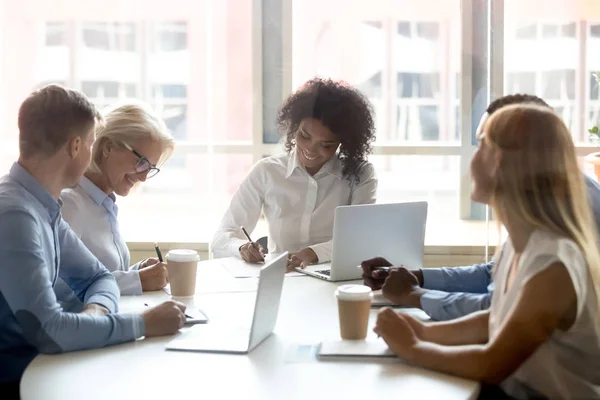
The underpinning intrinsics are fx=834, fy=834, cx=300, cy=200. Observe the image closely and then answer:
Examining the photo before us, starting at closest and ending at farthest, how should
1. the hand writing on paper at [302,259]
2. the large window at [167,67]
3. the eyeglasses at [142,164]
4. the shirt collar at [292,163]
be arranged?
the eyeglasses at [142,164] < the hand writing on paper at [302,259] < the shirt collar at [292,163] < the large window at [167,67]

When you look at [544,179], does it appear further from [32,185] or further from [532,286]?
[32,185]

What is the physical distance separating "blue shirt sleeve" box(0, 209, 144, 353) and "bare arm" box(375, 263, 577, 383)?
655mm

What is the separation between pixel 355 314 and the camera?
1.77 meters

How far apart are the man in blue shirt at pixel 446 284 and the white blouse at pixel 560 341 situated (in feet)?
0.67

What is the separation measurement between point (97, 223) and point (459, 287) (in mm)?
1044

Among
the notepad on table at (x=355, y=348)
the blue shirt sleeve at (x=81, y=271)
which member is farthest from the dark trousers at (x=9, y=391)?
the notepad on table at (x=355, y=348)

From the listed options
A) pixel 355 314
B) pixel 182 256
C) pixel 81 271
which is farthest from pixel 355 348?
pixel 81 271

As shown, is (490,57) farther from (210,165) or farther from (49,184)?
(49,184)

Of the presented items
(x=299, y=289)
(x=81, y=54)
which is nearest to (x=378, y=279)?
(x=299, y=289)

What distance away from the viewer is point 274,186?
3115 mm

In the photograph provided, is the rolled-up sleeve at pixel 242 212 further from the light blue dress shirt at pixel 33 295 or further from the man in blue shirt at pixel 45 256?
the light blue dress shirt at pixel 33 295

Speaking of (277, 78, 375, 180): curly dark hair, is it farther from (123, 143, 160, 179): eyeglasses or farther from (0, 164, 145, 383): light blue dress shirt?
(0, 164, 145, 383): light blue dress shirt

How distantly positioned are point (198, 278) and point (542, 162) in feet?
3.84

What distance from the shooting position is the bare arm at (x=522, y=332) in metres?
1.48
